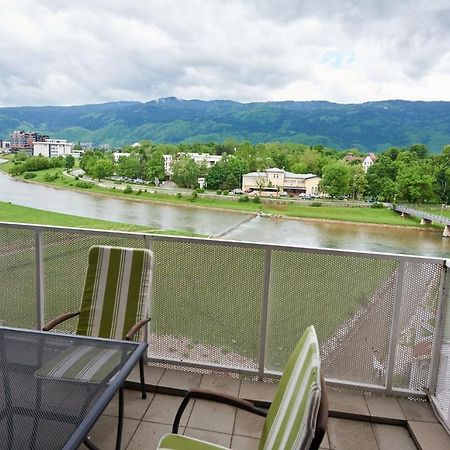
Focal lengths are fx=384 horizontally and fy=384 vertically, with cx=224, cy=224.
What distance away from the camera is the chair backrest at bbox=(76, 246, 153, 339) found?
2.32 m

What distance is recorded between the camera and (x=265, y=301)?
98.7 inches

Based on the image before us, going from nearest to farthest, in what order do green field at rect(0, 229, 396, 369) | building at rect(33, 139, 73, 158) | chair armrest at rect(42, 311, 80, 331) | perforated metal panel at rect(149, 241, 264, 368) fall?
chair armrest at rect(42, 311, 80, 331), green field at rect(0, 229, 396, 369), perforated metal panel at rect(149, 241, 264, 368), building at rect(33, 139, 73, 158)

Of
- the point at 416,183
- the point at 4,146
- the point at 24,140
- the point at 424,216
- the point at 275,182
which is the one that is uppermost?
the point at 24,140

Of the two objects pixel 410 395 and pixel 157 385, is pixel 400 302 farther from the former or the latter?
pixel 157 385

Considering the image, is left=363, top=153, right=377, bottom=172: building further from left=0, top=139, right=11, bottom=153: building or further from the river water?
left=0, top=139, right=11, bottom=153: building

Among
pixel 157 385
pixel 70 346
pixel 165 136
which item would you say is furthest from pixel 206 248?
pixel 165 136

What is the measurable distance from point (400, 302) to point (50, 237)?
2.35m

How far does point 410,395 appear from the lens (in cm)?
238

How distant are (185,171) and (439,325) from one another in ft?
12.8

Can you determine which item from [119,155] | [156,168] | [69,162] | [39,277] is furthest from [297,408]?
[69,162]

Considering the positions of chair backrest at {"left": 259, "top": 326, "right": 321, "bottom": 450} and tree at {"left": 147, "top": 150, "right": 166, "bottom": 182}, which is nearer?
chair backrest at {"left": 259, "top": 326, "right": 321, "bottom": 450}

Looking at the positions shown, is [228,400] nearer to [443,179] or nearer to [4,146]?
[443,179]

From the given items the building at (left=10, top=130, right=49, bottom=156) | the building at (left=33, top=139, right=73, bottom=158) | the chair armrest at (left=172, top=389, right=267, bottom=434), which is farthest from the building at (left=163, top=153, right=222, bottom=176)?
the chair armrest at (left=172, top=389, right=267, bottom=434)

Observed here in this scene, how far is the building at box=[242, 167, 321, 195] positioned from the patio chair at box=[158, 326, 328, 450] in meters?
4.38
